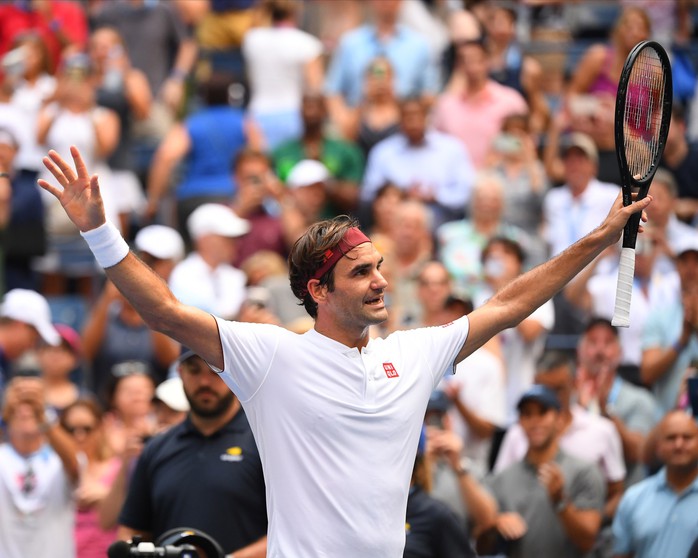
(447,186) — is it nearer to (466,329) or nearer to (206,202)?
(206,202)

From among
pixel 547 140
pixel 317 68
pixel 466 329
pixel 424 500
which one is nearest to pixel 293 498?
pixel 466 329

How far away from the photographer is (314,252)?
545 cm

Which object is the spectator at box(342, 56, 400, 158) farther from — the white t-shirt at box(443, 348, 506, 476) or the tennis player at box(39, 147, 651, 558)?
the tennis player at box(39, 147, 651, 558)

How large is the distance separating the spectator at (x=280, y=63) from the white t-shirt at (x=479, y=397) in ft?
15.7

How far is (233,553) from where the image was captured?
6.60 meters

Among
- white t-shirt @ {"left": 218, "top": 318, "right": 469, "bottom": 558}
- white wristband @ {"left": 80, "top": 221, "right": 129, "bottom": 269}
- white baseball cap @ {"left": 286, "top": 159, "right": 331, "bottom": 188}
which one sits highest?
white wristband @ {"left": 80, "top": 221, "right": 129, "bottom": 269}

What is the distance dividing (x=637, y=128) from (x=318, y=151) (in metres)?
6.86

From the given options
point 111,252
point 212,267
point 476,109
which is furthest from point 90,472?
point 476,109

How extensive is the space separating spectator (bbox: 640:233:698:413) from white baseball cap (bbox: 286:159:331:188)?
3.20 m

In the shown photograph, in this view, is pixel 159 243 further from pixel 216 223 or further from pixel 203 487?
pixel 203 487

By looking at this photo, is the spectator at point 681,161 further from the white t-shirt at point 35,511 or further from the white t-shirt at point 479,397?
the white t-shirt at point 35,511

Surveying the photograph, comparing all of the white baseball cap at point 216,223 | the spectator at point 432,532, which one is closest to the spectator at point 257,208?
the white baseball cap at point 216,223

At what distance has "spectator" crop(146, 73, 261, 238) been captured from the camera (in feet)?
42.0

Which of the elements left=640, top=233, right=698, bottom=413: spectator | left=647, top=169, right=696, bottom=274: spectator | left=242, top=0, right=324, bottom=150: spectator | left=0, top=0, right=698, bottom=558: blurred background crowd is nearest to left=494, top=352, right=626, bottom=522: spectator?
left=0, top=0, right=698, bottom=558: blurred background crowd
